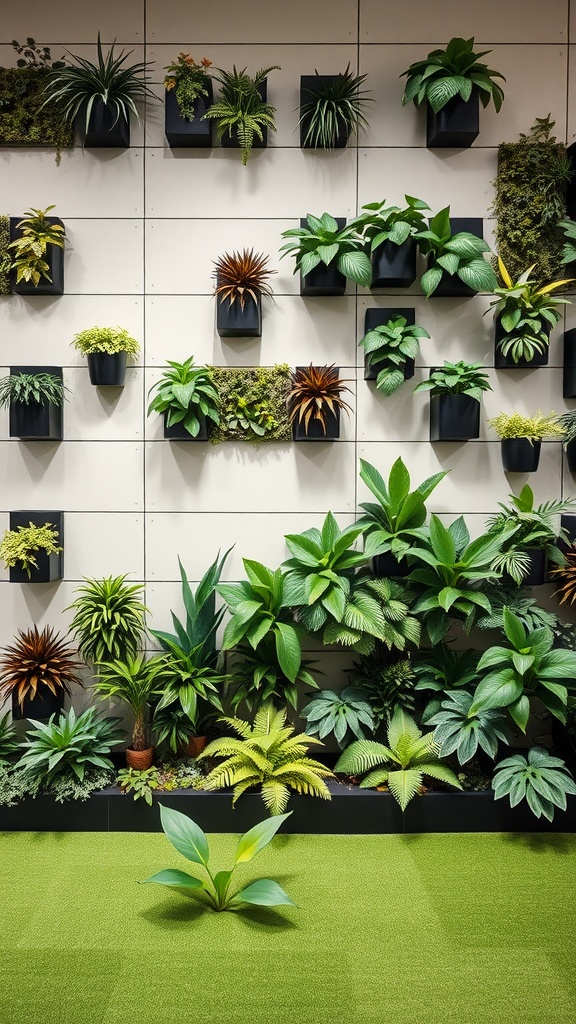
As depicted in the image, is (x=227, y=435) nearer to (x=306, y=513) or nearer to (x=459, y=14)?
(x=306, y=513)

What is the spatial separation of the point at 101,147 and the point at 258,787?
346 cm

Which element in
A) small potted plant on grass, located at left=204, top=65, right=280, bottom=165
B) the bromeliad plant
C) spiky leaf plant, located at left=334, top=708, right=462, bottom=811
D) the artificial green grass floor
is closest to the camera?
the artificial green grass floor

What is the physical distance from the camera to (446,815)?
298cm

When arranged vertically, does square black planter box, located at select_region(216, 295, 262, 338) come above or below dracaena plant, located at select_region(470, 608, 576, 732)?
above

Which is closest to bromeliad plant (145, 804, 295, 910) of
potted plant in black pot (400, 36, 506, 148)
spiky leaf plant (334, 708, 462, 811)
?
spiky leaf plant (334, 708, 462, 811)

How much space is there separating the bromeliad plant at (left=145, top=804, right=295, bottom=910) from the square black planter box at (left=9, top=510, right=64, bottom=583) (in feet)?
4.71

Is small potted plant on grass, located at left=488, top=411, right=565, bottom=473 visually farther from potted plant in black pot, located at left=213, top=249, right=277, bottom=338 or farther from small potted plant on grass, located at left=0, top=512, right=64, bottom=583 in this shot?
small potted plant on grass, located at left=0, top=512, right=64, bottom=583

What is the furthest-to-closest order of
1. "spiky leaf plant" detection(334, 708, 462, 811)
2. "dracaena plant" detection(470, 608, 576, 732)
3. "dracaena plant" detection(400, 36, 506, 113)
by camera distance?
"dracaena plant" detection(400, 36, 506, 113) < "spiky leaf plant" detection(334, 708, 462, 811) < "dracaena plant" detection(470, 608, 576, 732)

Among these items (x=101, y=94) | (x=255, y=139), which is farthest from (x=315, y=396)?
(x=101, y=94)

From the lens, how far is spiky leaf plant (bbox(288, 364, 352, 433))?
3.27 meters

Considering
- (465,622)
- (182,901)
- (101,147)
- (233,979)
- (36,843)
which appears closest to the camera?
(233,979)

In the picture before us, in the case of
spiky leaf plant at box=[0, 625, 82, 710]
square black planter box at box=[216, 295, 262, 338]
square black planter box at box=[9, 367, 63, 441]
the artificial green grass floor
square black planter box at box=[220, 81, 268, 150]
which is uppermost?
square black planter box at box=[220, 81, 268, 150]

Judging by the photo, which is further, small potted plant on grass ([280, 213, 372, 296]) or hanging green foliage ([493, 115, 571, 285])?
hanging green foliage ([493, 115, 571, 285])

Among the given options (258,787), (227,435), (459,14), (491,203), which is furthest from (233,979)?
(459,14)
